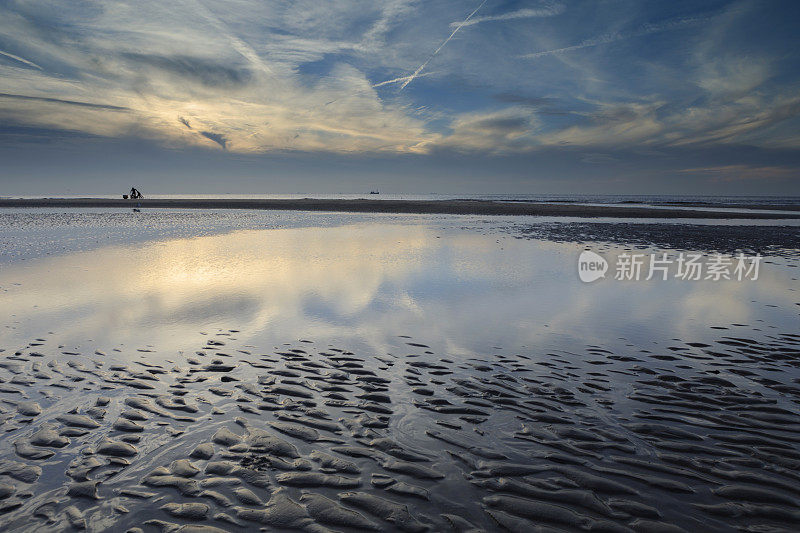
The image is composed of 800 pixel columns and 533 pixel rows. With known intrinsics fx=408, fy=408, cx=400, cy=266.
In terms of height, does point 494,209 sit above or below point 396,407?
above

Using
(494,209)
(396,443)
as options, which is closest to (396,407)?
(396,443)

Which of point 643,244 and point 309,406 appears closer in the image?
point 309,406

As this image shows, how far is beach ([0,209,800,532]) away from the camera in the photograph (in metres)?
4.46

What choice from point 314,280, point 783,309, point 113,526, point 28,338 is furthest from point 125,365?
point 783,309

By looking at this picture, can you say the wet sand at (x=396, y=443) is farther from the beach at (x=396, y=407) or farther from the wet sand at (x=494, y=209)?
the wet sand at (x=494, y=209)

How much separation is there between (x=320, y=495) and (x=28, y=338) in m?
9.33

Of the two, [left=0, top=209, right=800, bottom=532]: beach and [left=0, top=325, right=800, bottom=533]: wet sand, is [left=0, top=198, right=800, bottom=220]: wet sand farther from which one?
[left=0, top=325, right=800, bottom=533]: wet sand

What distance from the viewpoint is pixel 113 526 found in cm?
419

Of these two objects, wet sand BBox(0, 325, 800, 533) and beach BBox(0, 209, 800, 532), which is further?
beach BBox(0, 209, 800, 532)

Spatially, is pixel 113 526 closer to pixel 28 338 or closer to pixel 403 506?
pixel 403 506

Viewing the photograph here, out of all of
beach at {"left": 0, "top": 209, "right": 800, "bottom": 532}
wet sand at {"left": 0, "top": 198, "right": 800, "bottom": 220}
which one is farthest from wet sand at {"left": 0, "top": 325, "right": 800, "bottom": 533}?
wet sand at {"left": 0, "top": 198, "right": 800, "bottom": 220}

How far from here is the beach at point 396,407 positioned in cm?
446

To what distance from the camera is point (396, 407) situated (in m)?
6.69

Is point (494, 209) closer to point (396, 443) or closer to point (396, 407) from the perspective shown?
point (396, 407)
